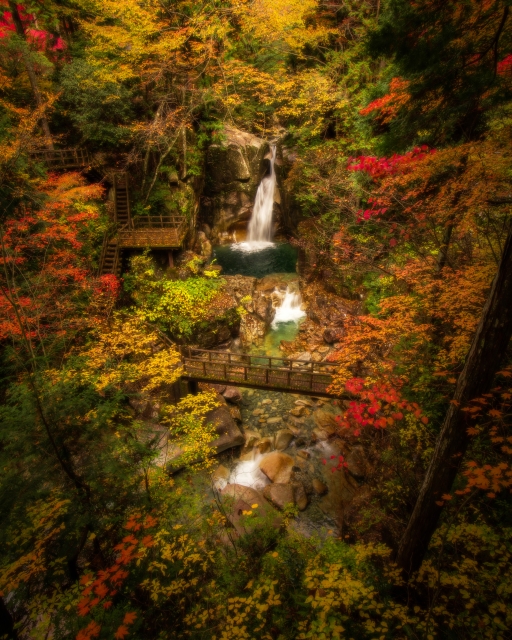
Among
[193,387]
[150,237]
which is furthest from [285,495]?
[150,237]

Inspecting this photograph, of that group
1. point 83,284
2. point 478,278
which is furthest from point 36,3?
point 478,278

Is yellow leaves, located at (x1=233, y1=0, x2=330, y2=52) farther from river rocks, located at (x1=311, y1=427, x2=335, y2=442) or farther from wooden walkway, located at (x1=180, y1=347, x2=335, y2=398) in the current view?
river rocks, located at (x1=311, y1=427, x2=335, y2=442)

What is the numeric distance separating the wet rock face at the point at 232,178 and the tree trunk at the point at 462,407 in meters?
19.9

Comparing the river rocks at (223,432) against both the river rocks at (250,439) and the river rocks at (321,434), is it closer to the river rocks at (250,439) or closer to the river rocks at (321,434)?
the river rocks at (250,439)

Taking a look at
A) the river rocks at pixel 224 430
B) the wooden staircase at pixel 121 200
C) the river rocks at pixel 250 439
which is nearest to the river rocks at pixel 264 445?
the river rocks at pixel 250 439

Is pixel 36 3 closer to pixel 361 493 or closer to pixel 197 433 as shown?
pixel 197 433

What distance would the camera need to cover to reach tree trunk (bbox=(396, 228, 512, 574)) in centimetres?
354

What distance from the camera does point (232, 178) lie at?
70.2 feet

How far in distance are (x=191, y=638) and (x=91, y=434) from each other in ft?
10.5

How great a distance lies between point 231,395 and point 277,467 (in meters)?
3.58

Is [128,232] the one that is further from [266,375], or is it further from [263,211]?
[263,211]

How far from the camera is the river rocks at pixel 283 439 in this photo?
36.4 ft

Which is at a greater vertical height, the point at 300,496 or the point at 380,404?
the point at 380,404

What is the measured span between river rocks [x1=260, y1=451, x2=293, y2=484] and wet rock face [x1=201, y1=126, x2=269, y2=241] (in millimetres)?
16658
